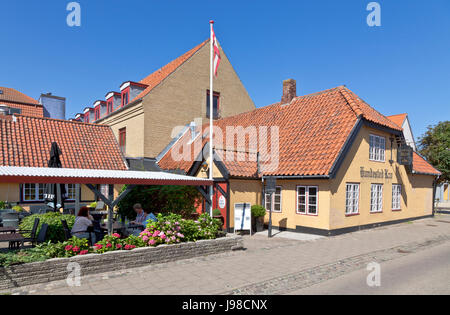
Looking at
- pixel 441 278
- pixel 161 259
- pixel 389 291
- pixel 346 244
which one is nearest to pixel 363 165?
pixel 346 244

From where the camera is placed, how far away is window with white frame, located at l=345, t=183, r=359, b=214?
47.5 feet

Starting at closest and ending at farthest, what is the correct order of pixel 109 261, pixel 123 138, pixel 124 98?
pixel 109 261, pixel 123 138, pixel 124 98

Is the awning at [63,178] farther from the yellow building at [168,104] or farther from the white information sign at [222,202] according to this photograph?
the yellow building at [168,104]

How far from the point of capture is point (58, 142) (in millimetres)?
17906

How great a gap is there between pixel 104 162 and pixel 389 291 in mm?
15954

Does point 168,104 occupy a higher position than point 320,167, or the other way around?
point 168,104

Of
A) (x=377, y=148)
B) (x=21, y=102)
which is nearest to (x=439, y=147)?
(x=377, y=148)

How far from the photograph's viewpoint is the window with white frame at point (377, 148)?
16.1 m

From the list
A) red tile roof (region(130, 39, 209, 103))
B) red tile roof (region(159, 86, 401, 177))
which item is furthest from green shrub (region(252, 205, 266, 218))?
red tile roof (region(130, 39, 209, 103))

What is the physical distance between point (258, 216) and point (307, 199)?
2.44m

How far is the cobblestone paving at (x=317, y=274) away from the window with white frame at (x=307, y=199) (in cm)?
362

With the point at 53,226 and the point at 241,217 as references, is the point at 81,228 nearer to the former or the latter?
the point at 53,226

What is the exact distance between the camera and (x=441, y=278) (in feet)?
25.1

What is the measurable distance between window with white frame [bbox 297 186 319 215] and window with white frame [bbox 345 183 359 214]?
1686 mm
